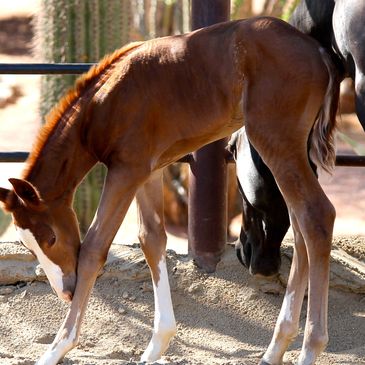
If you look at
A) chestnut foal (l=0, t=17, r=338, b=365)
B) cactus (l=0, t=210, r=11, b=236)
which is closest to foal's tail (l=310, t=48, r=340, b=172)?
chestnut foal (l=0, t=17, r=338, b=365)

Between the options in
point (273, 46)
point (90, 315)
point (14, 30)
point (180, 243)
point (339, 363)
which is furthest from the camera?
point (14, 30)

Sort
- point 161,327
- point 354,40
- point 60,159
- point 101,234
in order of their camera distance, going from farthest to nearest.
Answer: point 161,327
point 60,159
point 101,234
point 354,40

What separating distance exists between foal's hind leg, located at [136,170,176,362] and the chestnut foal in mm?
366

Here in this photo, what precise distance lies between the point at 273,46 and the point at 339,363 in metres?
→ 1.60

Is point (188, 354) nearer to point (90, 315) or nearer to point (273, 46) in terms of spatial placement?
point (90, 315)

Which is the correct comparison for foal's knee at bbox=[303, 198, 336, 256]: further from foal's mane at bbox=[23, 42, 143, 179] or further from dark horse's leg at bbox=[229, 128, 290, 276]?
foal's mane at bbox=[23, 42, 143, 179]

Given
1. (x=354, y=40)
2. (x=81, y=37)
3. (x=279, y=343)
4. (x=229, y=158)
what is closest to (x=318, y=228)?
(x=279, y=343)

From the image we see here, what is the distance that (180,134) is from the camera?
457 cm

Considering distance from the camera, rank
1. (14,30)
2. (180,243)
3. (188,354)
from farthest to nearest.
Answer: (14,30) → (180,243) → (188,354)

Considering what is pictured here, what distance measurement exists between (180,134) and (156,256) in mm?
714

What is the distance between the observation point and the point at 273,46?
14.5 ft

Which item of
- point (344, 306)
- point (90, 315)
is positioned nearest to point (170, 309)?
point (90, 315)

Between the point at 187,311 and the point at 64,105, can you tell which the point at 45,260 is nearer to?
the point at 64,105

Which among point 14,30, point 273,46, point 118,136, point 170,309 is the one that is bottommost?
point 14,30
